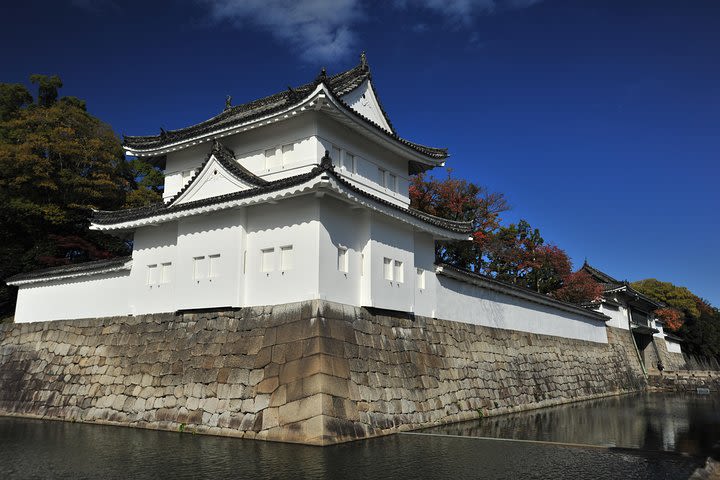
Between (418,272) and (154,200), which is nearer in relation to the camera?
(418,272)

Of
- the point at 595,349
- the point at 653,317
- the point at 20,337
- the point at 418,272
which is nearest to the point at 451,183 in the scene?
the point at 595,349

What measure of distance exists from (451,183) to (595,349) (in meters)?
11.1

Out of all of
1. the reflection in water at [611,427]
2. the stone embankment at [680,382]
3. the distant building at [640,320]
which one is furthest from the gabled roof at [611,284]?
the reflection in water at [611,427]

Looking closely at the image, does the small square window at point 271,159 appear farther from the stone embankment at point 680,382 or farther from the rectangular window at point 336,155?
the stone embankment at point 680,382

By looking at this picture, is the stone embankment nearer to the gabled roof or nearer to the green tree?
the gabled roof

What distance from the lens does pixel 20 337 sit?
59.6ft

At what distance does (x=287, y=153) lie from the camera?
47.9 feet

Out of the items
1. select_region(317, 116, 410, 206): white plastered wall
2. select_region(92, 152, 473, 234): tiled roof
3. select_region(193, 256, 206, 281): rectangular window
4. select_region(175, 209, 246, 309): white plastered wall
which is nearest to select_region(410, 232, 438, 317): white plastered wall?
select_region(92, 152, 473, 234): tiled roof

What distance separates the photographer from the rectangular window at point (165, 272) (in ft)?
49.3

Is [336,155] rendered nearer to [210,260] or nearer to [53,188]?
[210,260]

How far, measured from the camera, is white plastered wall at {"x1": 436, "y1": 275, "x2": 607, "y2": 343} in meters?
16.8

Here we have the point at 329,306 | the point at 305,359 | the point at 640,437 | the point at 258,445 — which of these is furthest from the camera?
the point at 640,437

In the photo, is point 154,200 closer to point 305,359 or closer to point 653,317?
point 305,359

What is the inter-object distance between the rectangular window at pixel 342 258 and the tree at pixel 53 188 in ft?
52.4
